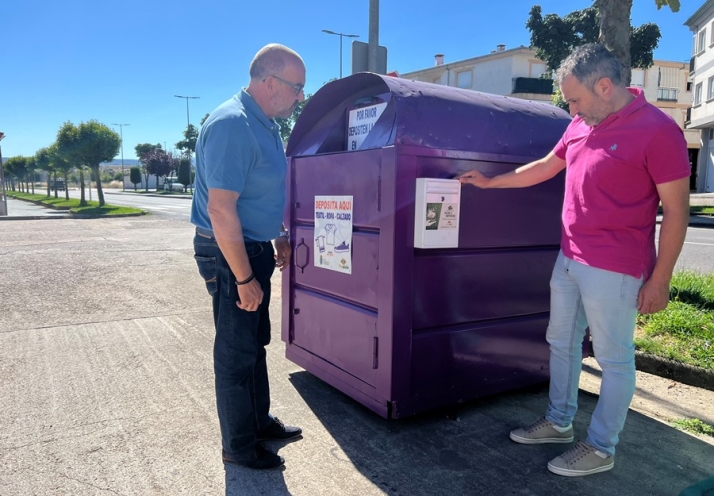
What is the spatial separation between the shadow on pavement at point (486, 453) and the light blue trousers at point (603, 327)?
0.25 m

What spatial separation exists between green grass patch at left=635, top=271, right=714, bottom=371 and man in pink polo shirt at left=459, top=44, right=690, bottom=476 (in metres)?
1.64

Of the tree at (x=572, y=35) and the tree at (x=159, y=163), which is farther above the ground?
the tree at (x=572, y=35)

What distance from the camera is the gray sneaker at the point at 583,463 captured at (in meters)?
2.41

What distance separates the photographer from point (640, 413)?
123 inches

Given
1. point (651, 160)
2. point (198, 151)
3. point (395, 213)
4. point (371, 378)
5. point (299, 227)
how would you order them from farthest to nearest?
point (299, 227) → point (371, 378) → point (395, 213) → point (198, 151) → point (651, 160)

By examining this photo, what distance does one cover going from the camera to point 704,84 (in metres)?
29.3

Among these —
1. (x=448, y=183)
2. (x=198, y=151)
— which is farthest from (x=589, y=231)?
(x=198, y=151)

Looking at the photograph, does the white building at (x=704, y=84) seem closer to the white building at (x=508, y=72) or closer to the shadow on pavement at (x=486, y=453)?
the white building at (x=508, y=72)

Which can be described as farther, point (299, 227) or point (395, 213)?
point (299, 227)

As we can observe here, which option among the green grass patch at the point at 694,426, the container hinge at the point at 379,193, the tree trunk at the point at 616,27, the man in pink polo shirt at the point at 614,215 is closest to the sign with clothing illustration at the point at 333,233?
the container hinge at the point at 379,193

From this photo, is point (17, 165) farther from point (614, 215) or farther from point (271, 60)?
point (614, 215)

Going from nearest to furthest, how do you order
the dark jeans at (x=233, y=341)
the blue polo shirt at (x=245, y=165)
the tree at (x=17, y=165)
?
the blue polo shirt at (x=245, y=165) → the dark jeans at (x=233, y=341) → the tree at (x=17, y=165)

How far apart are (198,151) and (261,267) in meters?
0.59

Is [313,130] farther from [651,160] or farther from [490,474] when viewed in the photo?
[490,474]
